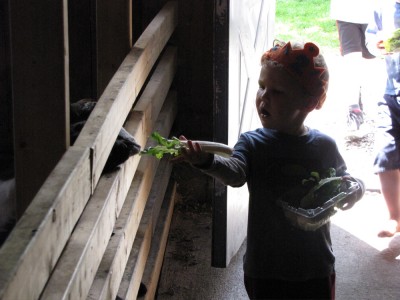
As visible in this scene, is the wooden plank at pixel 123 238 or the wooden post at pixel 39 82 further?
the wooden plank at pixel 123 238

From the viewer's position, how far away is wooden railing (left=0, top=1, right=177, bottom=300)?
1563mm

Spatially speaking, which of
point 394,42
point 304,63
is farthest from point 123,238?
point 394,42

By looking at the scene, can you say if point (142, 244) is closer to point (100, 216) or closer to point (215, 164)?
point (100, 216)

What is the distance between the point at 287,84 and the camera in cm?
253

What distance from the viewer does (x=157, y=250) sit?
3900mm

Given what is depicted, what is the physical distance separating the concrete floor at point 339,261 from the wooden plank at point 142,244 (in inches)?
16.2

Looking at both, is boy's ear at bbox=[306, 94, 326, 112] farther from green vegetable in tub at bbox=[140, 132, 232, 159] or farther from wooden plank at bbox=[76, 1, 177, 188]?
wooden plank at bbox=[76, 1, 177, 188]

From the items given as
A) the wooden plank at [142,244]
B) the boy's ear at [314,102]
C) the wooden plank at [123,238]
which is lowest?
the wooden plank at [142,244]

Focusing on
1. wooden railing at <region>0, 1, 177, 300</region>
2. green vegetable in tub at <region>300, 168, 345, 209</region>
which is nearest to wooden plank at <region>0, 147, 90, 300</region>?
wooden railing at <region>0, 1, 177, 300</region>

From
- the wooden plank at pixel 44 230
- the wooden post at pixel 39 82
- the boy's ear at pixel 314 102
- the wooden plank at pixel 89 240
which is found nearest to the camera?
the wooden plank at pixel 44 230

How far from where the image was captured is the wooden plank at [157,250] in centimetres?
357

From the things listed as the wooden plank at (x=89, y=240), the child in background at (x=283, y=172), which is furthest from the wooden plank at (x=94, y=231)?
the child in background at (x=283, y=172)

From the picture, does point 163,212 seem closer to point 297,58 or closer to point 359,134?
point 297,58

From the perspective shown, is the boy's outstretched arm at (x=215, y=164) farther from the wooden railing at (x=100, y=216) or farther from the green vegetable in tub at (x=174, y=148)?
the wooden railing at (x=100, y=216)
